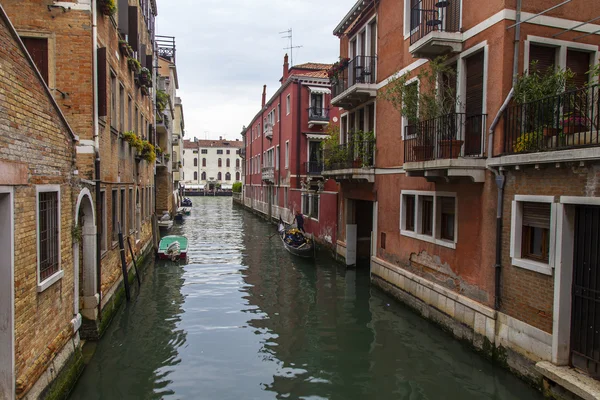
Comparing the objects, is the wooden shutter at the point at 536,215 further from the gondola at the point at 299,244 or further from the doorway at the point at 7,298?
the gondola at the point at 299,244

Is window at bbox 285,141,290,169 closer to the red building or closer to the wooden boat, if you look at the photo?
the red building

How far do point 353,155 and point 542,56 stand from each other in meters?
6.58

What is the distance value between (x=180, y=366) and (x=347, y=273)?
810 centimetres

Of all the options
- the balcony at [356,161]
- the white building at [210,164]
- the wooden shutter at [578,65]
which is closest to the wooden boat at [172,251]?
the balcony at [356,161]

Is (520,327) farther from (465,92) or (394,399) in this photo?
(465,92)

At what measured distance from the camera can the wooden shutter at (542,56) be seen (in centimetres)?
729

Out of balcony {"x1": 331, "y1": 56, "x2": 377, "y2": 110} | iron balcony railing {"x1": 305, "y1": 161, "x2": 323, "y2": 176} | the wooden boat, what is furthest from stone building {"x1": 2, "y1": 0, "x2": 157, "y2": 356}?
iron balcony railing {"x1": 305, "y1": 161, "x2": 323, "y2": 176}

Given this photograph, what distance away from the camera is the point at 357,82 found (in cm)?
1324

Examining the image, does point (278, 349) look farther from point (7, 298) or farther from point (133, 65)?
point (133, 65)

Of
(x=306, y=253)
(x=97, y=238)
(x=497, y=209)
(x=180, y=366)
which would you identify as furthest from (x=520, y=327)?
(x=306, y=253)

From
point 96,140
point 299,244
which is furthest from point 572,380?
point 299,244

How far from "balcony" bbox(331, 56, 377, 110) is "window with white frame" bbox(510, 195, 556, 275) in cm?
683

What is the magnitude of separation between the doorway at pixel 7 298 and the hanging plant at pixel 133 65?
872cm

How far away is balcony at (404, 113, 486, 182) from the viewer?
7.50 meters
